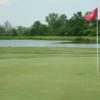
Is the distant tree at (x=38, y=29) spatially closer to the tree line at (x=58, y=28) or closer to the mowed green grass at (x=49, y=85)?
the tree line at (x=58, y=28)

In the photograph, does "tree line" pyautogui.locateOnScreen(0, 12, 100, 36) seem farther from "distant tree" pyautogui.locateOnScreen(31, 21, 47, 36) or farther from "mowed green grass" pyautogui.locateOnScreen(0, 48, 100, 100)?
"mowed green grass" pyautogui.locateOnScreen(0, 48, 100, 100)

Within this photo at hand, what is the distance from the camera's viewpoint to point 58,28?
111438 mm

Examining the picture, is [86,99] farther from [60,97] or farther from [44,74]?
[44,74]

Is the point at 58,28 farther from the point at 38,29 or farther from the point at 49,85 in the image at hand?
the point at 49,85

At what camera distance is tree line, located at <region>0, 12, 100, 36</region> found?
318 ft

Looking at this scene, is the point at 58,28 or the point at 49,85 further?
the point at 58,28

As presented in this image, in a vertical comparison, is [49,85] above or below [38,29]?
above

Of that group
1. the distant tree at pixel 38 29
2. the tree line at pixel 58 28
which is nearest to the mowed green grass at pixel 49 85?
the tree line at pixel 58 28

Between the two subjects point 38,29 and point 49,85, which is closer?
point 49,85

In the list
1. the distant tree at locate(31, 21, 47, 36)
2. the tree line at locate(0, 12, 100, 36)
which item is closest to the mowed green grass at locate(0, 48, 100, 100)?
the tree line at locate(0, 12, 100, 36)

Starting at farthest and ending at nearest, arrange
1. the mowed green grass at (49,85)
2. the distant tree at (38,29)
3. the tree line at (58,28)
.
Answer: the distant tree at (38,29) → the tree line at (58,28) → the mowed green grass at (49,85)

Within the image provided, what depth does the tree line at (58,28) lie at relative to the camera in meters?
96.8

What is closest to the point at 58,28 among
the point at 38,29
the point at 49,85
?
the point at 38,29

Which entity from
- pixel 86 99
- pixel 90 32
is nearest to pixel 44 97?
pixel 86 99
